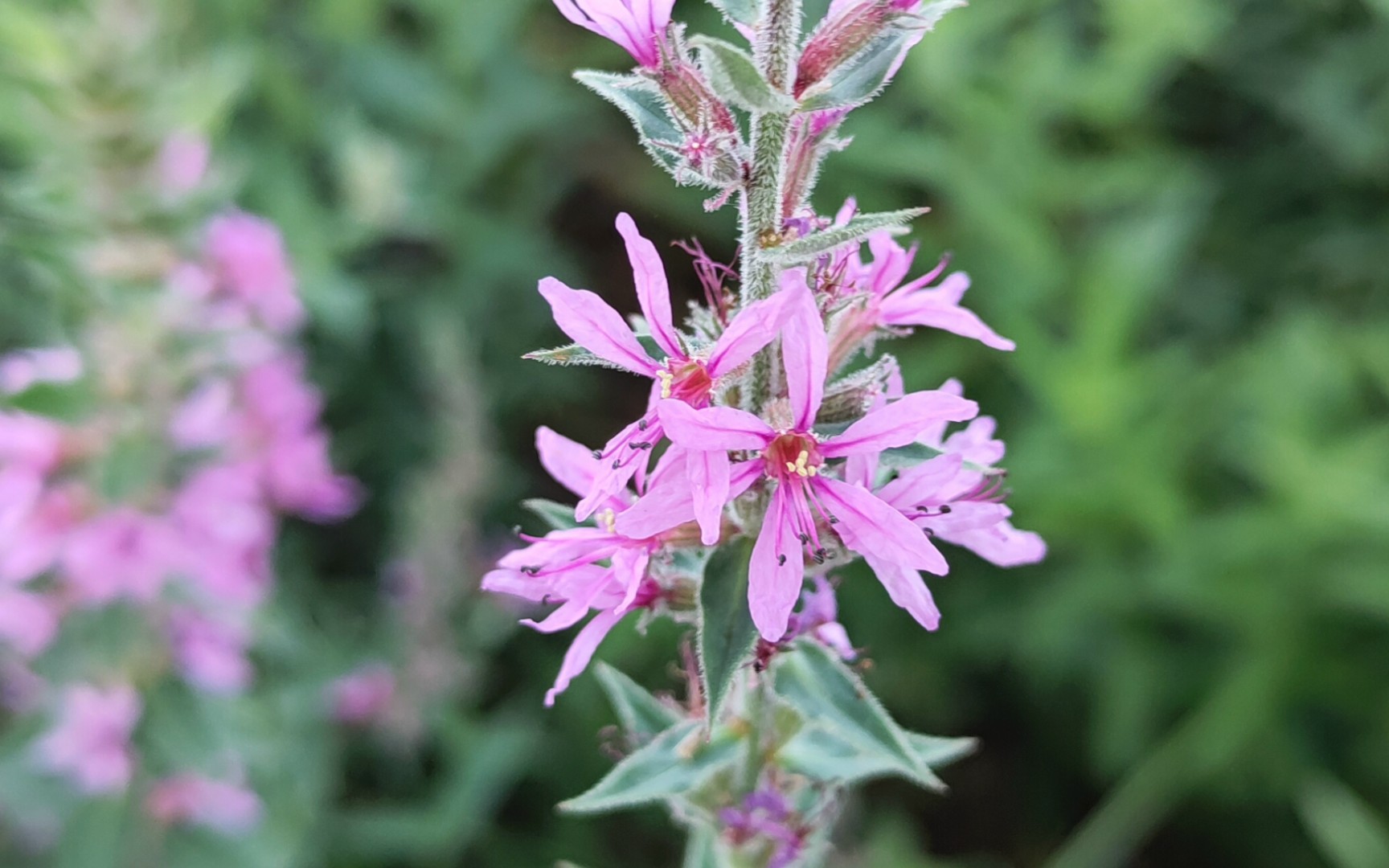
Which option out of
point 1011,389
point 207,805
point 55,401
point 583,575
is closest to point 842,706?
point 583,575

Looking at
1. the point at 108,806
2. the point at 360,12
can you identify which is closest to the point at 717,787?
the point at 108,806

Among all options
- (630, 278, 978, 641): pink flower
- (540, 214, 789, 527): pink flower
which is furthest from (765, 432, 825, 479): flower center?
(540, 214, 789, 527): pink flower

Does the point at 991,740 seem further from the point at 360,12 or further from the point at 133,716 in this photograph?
the point at 360,12

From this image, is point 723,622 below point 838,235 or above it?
below

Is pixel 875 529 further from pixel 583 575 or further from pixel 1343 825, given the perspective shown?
pixel 1343 825

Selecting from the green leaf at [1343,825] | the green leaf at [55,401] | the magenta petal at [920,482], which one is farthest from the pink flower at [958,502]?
the green leaf at [55,401]

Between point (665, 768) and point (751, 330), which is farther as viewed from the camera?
point (665, 768)

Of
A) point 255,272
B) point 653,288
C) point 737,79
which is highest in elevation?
point 255,272
